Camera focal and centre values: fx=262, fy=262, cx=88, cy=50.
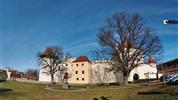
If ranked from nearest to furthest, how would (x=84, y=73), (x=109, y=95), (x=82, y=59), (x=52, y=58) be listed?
(x=109, y=95) < (x=52, y=58) < (x=84, y=73) < (x=82, y=59)

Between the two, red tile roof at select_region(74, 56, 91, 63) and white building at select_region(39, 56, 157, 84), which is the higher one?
red tile roof at select_region(74, 56, 91, 63)

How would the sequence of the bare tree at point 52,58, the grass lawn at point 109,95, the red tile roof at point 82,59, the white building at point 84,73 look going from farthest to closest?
the red tile roof at point 82,59 → the white building at point 84,73 → the bare tree at point 52,58 → the grass lawn at point 109,95

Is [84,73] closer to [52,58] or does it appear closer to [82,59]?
[82,59]

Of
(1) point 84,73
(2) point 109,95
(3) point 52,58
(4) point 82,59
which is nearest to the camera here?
(2) point 109,95

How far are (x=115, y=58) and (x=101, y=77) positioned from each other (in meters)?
40.4

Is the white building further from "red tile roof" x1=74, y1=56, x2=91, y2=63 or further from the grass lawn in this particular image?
the grass lawn

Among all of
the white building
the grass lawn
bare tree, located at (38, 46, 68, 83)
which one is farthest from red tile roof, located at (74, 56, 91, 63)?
the grass lawn

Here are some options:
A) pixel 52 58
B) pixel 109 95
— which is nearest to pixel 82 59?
pixel 52 58

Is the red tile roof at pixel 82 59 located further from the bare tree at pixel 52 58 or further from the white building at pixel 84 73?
the bare tree at pixel 52 58

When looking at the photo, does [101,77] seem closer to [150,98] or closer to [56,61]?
[56,61]


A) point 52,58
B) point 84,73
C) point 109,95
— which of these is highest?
point 52,58

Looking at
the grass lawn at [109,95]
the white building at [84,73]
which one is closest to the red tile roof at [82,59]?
the white building at [84,73]

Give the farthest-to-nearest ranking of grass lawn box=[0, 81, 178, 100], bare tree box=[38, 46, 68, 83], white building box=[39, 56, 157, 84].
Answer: white building box=[39, 56, 157, 84] → bare tree box=[38, 46, 68, 83] → grass lawn box=[0, 81, 178, 100]

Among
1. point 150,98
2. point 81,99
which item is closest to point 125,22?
point 81,99
